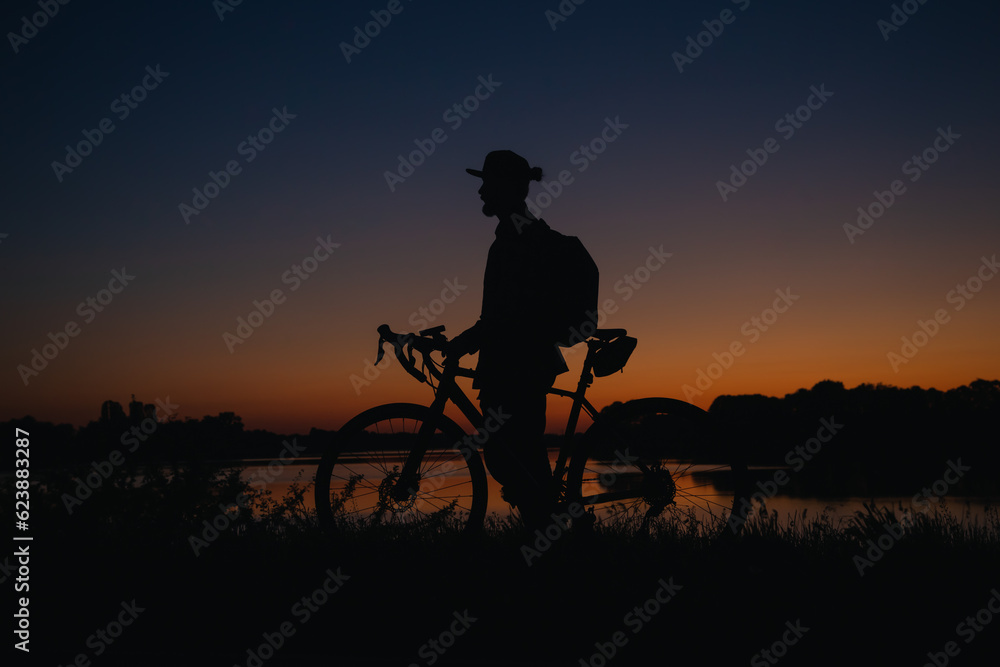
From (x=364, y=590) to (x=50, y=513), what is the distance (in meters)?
2.93

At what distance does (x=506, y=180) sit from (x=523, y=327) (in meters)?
1.05

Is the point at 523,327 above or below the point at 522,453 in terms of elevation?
above

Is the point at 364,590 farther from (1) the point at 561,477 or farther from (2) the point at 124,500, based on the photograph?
(2) the point at 124,500

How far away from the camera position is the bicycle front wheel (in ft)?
13.8

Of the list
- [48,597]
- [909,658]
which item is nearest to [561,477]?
[909,658]

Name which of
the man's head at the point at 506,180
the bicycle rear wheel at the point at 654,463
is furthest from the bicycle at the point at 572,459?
the man's head at the point at 506,180

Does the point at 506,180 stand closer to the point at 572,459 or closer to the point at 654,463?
the point at 572,459

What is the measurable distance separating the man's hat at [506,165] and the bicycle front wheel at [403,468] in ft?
5.68

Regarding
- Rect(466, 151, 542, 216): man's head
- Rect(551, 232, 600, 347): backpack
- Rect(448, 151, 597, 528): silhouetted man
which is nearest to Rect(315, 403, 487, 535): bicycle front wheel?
Rect(448, 151, 597, 528): silhouetted man

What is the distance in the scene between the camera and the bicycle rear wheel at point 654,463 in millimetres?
4059

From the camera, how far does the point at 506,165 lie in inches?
170

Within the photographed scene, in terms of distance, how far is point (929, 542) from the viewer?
373 cm

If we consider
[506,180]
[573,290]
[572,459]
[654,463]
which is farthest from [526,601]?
[506,180]

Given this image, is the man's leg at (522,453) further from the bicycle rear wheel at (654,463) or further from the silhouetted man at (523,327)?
the bicycle rear wheel at (654,463)
